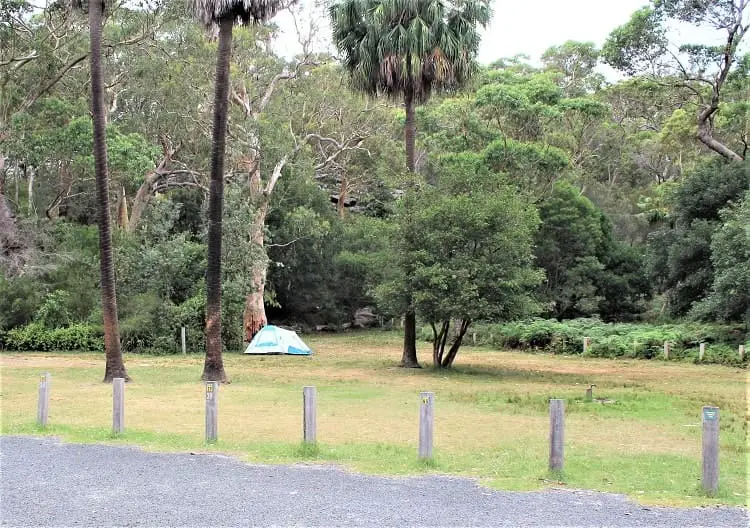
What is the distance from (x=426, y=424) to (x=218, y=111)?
1256 centimetres

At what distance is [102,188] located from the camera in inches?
762

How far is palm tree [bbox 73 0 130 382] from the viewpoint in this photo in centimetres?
1905

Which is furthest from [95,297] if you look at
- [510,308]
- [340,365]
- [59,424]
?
[59,424]

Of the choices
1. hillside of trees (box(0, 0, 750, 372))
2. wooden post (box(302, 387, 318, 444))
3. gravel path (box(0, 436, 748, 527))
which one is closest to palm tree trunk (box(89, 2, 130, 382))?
hillside of trees (box(0, 0, 750, 372))

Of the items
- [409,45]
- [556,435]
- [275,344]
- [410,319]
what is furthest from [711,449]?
[275,344]

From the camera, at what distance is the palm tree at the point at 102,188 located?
19047 mm

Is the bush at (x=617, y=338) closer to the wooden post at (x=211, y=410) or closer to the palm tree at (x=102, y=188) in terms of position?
the palm tree at (x=102, y=188)

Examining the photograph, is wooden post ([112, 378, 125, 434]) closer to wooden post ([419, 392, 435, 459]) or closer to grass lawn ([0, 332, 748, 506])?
grass lawn ([0, 332, 748, 506])

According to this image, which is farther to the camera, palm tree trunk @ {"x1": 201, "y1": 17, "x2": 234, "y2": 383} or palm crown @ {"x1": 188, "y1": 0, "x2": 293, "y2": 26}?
palm tree trunk @ {"x1": 201, "y1": 17, "x2": 234, "y2": 383}

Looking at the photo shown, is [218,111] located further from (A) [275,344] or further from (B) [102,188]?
(A) [275,344]

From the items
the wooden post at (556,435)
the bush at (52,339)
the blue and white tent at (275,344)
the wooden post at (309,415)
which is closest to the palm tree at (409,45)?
the blue and white tent at (275,344)

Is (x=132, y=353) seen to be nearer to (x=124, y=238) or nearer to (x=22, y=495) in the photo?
(x=124, y=238)

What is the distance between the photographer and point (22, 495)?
7.71m

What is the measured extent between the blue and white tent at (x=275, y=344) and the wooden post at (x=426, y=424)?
23.3m
